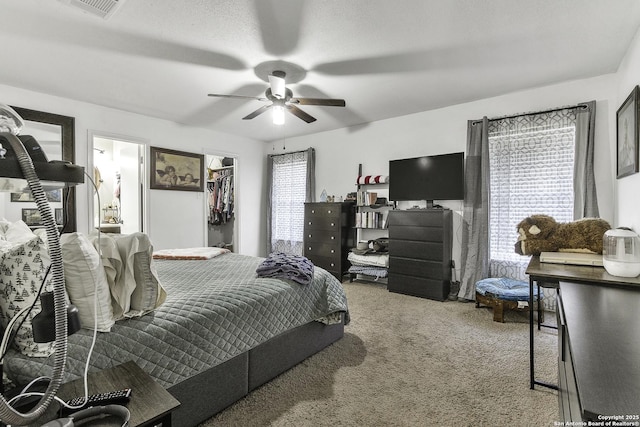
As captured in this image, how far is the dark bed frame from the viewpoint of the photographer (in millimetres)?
1545

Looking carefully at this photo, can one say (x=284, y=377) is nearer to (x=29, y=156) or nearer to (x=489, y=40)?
(x=29, y=156)

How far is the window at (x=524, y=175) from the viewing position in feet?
10.8

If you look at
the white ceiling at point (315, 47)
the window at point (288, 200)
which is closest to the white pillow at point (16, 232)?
the white ceiling at point (315, 47)

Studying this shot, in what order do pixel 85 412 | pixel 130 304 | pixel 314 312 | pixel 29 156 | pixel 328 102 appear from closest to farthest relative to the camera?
pixel 29 156 → pixel 85 412 → pixel 130 304 → pixel 314 312 → pixel 328 102

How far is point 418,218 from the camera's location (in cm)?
397

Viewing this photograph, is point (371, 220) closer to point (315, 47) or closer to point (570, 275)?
point (315, 47)

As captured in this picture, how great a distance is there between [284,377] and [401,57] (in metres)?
2.74

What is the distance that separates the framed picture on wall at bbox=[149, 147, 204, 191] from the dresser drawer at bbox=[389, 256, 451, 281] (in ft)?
11.0

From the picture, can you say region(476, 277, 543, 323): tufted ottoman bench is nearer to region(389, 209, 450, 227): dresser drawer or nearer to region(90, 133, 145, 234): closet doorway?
region(389, 209, 450, 227): dresser drawer

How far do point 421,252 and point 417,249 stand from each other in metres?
0.06

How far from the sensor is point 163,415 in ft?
2.95

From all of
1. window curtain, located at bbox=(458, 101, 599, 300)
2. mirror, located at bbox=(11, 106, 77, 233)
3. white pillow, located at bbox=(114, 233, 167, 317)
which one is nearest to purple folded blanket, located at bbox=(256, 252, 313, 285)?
white pillow, located at bbox=(114, 233, 167, 317)

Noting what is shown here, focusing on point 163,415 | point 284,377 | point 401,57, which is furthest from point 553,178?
point 163,415

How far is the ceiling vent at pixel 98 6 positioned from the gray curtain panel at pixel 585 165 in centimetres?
410
